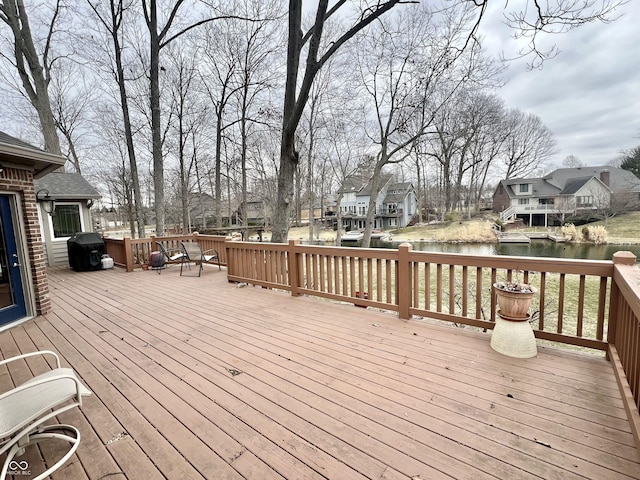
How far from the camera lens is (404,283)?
3.61 meters

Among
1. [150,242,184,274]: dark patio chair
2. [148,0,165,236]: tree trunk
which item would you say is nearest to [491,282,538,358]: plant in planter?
[150,242,184,274]: dark patio chair

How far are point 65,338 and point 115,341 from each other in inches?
27.6

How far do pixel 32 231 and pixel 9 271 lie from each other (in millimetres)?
593

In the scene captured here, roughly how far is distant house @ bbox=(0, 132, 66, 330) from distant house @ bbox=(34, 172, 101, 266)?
603 centimetres

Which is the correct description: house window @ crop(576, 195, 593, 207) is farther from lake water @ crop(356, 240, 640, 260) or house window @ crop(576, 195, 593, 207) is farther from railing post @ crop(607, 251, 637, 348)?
railing post @ crop(607, 251, 637, 348)

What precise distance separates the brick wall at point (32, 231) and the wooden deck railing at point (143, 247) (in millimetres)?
3208

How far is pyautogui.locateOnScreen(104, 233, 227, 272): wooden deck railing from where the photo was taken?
7.62 metres

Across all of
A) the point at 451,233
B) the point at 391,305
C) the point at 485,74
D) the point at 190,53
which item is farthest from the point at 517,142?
the point at 391,305

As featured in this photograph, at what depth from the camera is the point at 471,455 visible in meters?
1.60

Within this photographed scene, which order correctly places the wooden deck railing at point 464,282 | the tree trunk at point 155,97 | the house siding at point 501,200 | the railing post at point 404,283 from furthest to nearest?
the house siding at point 501,200
the tree trunk at point 155,97
the railing post at point 404,283
the wooden deck railing at point 464,282

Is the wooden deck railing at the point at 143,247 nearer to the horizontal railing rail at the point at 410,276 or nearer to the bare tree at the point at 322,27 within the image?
the bare tree at the point at 322,27

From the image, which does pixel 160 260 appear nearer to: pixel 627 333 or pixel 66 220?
pixel 66 220

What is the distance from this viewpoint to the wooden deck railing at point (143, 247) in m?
7.62

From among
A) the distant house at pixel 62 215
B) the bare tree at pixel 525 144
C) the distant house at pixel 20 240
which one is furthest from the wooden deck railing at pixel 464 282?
the bare tree at pixel 525 144
